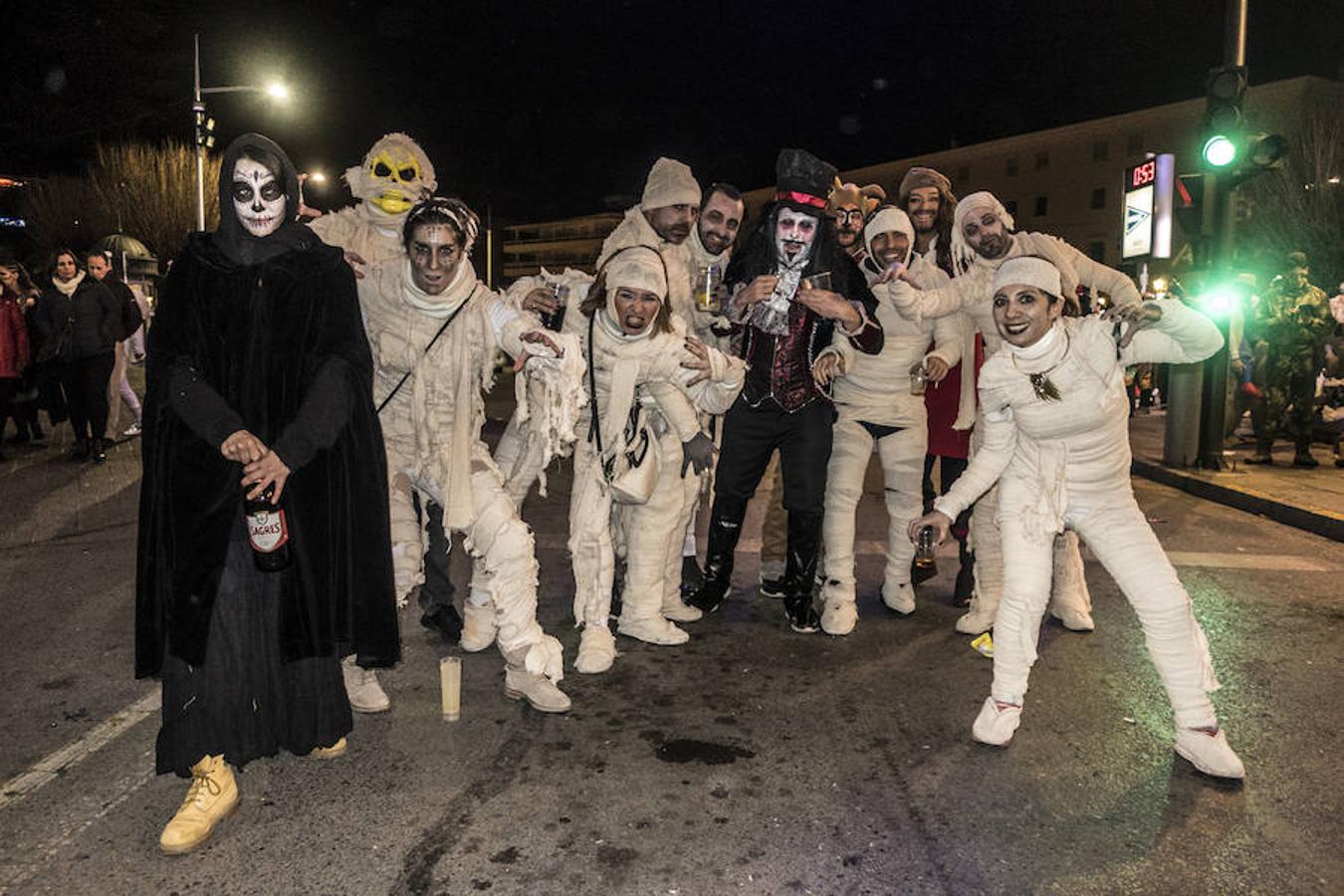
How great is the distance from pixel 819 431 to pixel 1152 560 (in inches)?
77.1

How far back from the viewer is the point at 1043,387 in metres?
3.88

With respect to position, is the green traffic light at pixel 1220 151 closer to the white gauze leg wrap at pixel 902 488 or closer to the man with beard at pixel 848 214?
the man with beard at pixel 848 214

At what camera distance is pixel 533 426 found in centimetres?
460

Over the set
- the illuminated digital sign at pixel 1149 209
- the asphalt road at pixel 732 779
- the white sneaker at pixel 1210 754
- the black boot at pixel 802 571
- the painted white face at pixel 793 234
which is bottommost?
the asphalt road at pixel 732 779

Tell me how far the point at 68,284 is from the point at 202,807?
28.3 ft

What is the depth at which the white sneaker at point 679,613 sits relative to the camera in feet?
18.0

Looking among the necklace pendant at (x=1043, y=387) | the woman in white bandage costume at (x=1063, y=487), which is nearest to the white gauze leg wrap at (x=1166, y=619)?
the woman in white bandage costume at (x=1063, y=487)

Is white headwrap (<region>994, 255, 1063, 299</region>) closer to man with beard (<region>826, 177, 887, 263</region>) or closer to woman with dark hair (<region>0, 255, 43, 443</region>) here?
man with beard (<region>826, 177, 887, 263</region>)

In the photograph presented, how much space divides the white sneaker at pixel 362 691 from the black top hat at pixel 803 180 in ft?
10.0

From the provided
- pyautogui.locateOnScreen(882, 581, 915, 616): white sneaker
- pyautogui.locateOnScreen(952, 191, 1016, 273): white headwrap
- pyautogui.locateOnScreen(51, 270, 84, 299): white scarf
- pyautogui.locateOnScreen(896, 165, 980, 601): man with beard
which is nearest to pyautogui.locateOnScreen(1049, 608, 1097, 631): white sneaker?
pyautogui.locateOnScreen(896, 165, 980, 601): man with beard

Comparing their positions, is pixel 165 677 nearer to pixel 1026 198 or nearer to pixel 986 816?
pixel 986 816

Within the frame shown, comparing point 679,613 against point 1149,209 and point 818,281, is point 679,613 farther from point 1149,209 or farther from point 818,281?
point 1149,209

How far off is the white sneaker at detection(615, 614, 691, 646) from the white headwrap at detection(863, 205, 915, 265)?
2.27m

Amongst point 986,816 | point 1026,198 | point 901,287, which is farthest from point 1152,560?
point 1026,198
